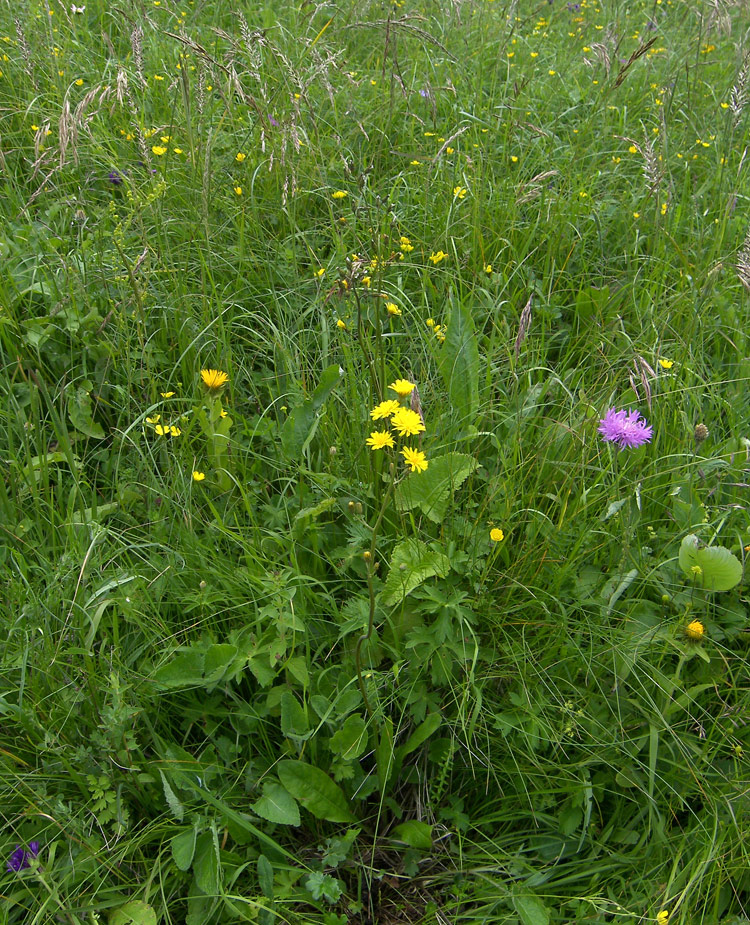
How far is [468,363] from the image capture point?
176 centimetres

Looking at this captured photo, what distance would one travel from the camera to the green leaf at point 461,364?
5.77 feet

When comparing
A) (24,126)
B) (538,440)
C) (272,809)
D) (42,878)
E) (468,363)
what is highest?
(24,126)

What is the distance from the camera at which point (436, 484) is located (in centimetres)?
157

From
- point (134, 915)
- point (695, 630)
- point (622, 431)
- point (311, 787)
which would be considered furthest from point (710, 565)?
point (134, 915)

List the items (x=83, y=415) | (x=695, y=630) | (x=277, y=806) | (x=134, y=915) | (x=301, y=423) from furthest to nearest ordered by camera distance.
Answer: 1. (x=83, y=415)
2. (x=301, y=423)
3. (x=695, y=630)
4. (x=277, y=806)
5. (x=134, y=915)

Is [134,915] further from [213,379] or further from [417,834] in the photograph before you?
[213,379]

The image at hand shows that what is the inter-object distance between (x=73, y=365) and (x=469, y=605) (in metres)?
1.30

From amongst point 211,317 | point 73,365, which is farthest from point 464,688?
point 73,365

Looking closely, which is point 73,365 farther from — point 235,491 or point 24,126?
point 24,126

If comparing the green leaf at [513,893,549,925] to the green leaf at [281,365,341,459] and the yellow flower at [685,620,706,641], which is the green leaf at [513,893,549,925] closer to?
the yellow flower at [685,620,706,641]

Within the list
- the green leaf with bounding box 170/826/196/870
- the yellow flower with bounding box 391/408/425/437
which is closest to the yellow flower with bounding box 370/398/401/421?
the yellow flower with bounding box 391/408/425/437

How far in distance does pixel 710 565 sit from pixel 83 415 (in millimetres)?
1543

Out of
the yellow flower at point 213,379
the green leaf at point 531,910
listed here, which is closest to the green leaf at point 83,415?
the yellow flower at point 213,379

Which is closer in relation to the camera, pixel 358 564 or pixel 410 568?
pixel 410 568
